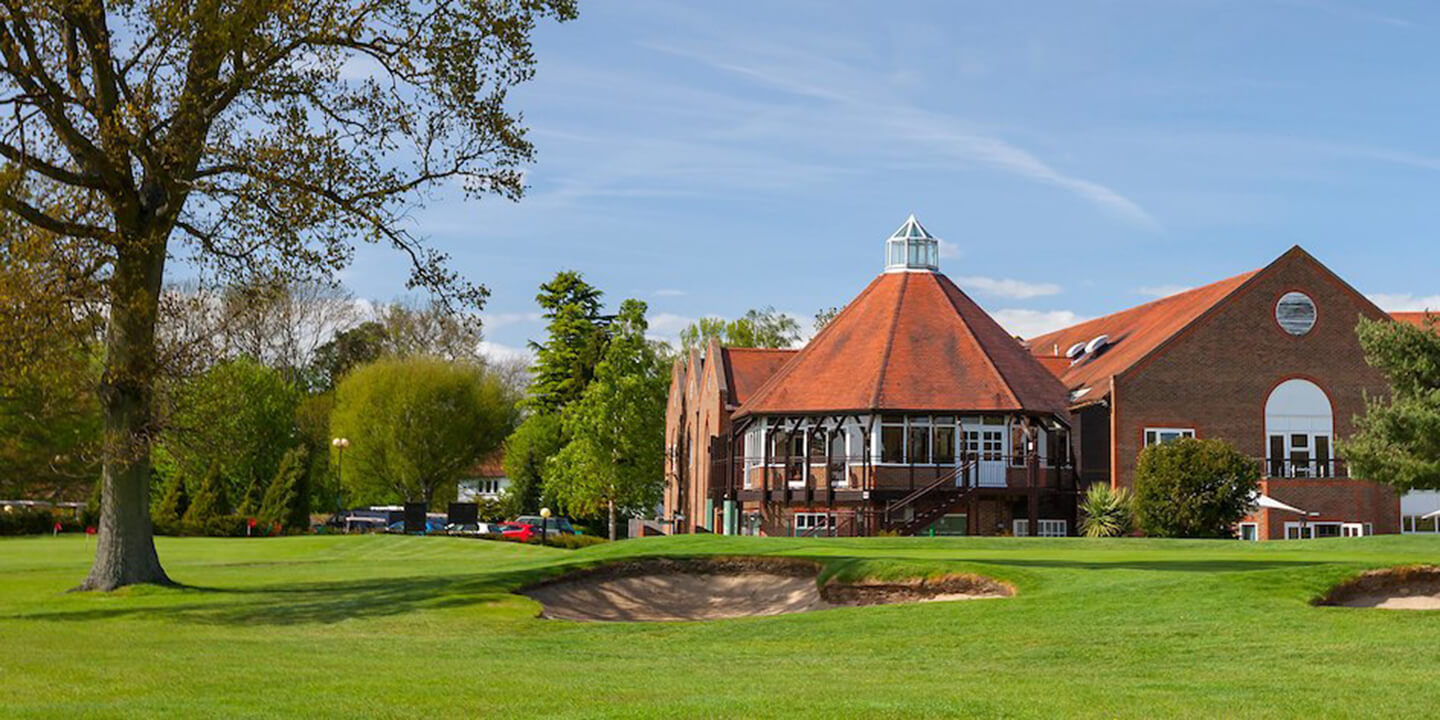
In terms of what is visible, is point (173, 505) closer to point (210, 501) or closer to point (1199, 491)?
point (210, 501)

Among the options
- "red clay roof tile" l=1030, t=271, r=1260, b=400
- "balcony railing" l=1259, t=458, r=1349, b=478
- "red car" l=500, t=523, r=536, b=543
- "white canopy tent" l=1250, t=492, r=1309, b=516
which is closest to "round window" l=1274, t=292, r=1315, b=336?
"red clay roof tile" l=1030, t=271, r=1260, b=400

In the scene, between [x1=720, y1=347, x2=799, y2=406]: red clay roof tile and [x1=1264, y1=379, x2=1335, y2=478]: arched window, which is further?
[x1=720, y1=347, x2=799, y2=406]: red clay roof tile

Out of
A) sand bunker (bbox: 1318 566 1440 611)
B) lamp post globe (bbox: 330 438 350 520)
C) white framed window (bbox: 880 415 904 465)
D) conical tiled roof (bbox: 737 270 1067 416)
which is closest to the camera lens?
sand bunker (bbox: 1318 566 1440 611)

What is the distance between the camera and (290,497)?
59094 millimetres

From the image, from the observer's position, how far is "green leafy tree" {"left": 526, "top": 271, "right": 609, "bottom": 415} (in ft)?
243

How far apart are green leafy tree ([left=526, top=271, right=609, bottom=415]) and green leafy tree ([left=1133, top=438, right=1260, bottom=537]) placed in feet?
126

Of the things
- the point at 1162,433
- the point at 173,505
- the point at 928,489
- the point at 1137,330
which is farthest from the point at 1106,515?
the point at 173,505

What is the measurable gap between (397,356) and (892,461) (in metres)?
41.9

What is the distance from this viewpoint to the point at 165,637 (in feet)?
62.5

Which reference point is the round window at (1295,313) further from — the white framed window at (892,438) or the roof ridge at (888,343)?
the white framed window at (892,438)

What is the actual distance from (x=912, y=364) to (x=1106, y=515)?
1008 centimetres

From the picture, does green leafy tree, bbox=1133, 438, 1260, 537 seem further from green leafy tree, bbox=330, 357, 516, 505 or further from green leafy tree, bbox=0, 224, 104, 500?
green leafy tree, bbox=330, 357, 516, 505

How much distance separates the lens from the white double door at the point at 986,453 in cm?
4850

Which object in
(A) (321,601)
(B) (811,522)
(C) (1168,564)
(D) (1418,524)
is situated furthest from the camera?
(D) (1418,524)
